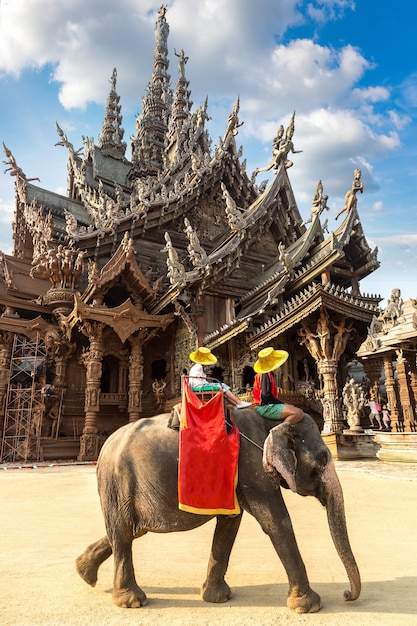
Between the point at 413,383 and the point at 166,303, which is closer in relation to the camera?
the point at 413,383

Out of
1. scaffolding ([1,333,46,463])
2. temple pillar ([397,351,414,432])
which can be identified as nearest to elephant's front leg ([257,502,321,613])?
temple pillar ([397,351,414,432])

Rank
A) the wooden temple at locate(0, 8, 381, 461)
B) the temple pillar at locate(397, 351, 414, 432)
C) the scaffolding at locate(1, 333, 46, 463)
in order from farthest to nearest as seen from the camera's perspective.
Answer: the scaffolding at locate(1, 333, 46, 463), the wooden temple at locate(0, 8, 381, 461), the temple pillar at locate(397, 351, 414, 432)

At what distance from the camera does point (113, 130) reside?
31.6 m

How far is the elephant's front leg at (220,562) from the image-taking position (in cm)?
258

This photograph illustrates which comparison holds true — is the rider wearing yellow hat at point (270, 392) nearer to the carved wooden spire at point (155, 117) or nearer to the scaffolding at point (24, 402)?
the scaffolding at point (24, 402)

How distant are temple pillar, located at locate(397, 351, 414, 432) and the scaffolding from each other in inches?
412

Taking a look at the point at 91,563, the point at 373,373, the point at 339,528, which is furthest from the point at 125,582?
the point at 373,373

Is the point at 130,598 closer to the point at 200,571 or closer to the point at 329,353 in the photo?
the point at 200,571

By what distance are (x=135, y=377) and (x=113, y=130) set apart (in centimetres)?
2400

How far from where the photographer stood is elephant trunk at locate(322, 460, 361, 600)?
94.7 inches

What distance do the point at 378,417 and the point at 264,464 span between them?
33.1ft

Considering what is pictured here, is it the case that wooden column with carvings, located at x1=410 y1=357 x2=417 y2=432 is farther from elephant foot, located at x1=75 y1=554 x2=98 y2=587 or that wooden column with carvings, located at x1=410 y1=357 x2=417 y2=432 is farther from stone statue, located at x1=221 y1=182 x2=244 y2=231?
elephant foot, located at x1=75 y1=554 x2=98 y2=587

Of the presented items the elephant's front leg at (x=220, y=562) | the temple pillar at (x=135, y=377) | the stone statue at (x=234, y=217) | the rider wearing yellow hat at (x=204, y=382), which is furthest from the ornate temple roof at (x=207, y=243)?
the elephant's front leg at (x=220, y=562)

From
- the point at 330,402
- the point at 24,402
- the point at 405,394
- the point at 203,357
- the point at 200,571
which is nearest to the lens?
the point at 200,571
